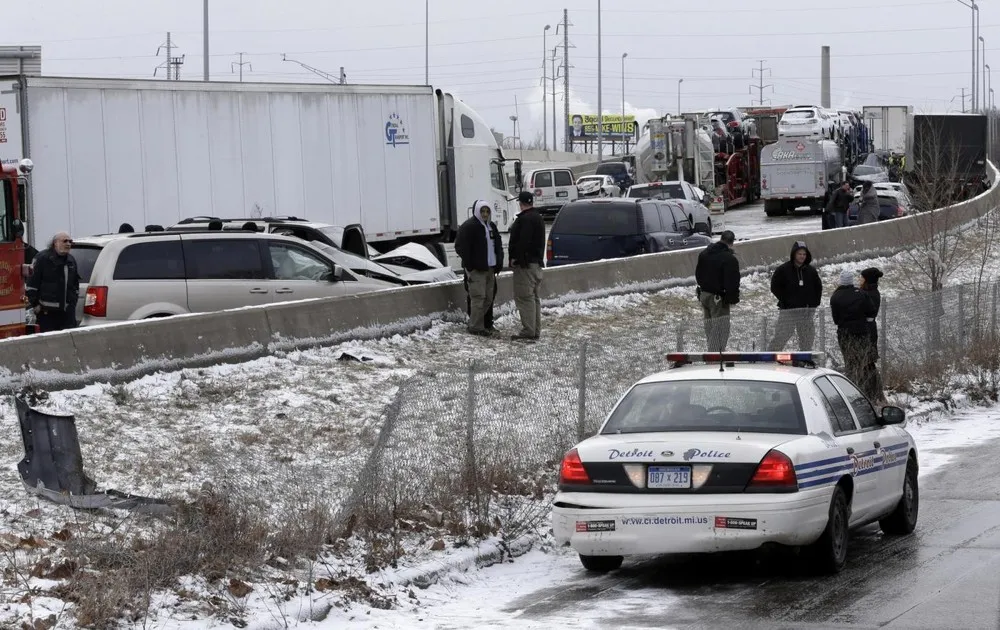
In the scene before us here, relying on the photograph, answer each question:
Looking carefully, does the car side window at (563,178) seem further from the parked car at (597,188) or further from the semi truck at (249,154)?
the semi truck at (249,154)

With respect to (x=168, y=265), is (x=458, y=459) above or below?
below

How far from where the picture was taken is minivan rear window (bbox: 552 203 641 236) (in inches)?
1100

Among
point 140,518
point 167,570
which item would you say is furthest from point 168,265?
point 167,570

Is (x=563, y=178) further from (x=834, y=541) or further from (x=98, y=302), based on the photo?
(x=834, y=541)

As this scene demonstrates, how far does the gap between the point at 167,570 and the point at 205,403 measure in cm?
707

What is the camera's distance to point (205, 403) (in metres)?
15.5

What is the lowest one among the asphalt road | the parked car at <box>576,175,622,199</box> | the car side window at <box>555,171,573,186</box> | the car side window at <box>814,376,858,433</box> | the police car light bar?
the asphalt road

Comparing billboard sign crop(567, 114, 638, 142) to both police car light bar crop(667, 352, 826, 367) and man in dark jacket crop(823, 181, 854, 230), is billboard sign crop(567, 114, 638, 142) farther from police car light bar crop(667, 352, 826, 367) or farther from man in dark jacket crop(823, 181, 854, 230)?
police car light bar crop(667, 352, 826, 367)

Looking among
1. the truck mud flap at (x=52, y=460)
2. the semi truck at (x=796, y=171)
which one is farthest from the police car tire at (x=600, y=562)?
the semi truck at (x=796, y=171)

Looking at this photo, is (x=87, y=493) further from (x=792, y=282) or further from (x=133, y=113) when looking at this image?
(x=133, y=113)

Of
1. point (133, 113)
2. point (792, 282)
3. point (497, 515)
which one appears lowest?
point (497, 515)

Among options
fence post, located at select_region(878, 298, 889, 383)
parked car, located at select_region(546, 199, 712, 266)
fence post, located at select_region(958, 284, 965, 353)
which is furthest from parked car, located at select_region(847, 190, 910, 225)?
fence post, located at select_region(878, 298, 889, 383)

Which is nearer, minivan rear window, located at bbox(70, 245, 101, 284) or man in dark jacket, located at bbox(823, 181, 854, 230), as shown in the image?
Answer: minivan rear window, located at bbox(70, 245, 101, 284)

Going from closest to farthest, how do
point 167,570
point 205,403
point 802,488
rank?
point 167,570
point 802,488
point 205,403
